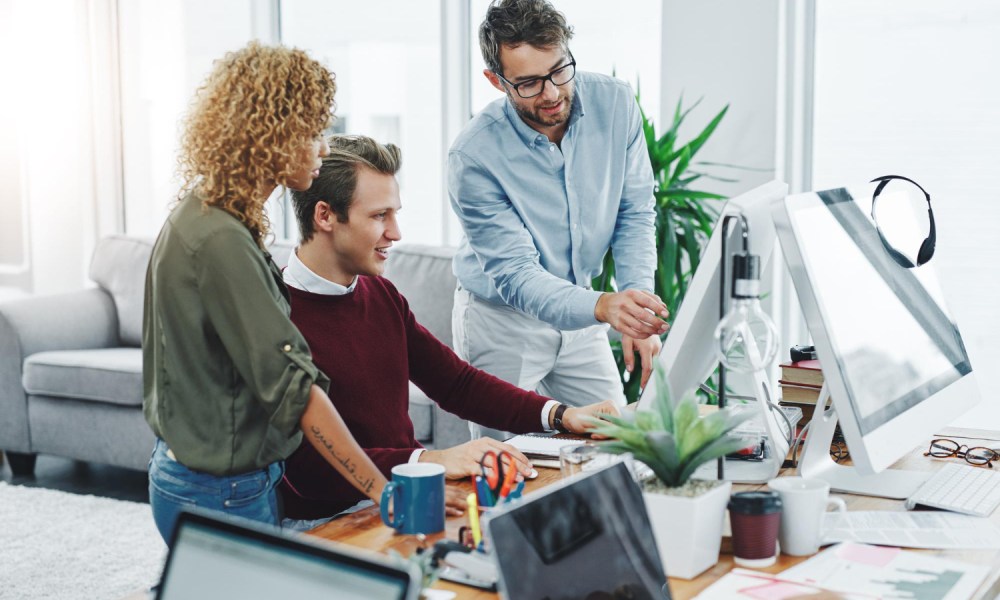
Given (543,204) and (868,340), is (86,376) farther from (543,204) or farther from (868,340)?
(868,340)

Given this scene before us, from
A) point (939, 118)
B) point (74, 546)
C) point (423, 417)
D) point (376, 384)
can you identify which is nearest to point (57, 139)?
point (74, 546)

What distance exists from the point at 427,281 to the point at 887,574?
2.72 metres

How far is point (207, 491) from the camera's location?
5.29 feet

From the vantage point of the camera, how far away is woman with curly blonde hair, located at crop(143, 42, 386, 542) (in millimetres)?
1514

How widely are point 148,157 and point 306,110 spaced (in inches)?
158

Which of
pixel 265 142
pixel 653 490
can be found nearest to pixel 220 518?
pixel 653 490

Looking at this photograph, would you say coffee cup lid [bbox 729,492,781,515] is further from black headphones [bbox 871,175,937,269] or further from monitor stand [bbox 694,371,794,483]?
black headphones [bbox 871,175,937,269]

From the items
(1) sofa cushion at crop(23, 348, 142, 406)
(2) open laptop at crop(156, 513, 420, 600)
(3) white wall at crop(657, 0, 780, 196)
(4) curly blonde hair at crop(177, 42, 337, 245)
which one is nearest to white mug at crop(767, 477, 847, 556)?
(2) open laptop at crop(156, 513, 420, 600)

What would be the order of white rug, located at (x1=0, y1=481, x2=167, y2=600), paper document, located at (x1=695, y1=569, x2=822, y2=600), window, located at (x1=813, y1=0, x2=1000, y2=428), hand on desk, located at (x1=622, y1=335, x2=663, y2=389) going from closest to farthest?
paper document, located at (x1=695, y1=569, x2=822, y2=600) → hand on desk, located at (x1=622, y1=335, x2=663, y2=389) → white rug, located at (x1=0, y1=481, x2=167, y2=600) → window, located at (x1=813, y1=0, x2=1000, y2=428)

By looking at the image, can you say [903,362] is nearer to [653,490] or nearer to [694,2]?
[653,490]

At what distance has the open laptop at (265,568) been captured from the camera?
77cm

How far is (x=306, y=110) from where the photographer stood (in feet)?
5.29

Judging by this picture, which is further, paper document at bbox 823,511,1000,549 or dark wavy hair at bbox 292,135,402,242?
dark wavy hair at bbox 292,135,402,242

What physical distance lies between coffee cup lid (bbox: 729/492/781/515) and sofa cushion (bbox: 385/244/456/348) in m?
2.47
